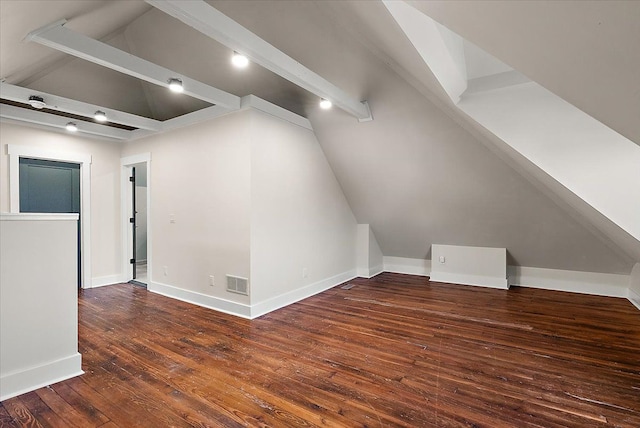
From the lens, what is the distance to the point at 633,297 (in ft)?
14.5

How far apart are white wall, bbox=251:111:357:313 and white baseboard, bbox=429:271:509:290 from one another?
5.56 ft

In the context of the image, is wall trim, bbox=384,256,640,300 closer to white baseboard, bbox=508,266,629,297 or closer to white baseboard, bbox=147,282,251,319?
white baseboard, bbox=508,266,629,297

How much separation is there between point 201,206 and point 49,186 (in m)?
2.80

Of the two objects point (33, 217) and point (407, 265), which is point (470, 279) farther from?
point (33, 217)

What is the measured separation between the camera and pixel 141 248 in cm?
720

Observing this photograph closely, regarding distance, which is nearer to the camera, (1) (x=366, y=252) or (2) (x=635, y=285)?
(2) (x=635, y=285)

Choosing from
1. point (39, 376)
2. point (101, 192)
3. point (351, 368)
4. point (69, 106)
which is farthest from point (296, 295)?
point (101, 192)

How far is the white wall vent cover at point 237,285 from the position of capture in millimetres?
3707

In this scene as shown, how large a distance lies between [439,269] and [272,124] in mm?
3772

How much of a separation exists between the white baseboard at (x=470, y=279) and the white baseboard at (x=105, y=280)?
5.37m

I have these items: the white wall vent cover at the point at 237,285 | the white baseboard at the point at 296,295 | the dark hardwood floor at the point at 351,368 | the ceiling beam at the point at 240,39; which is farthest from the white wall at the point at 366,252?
the ceiling beam at the point at 240,39

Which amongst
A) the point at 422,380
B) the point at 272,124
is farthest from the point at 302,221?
the point at 422,380

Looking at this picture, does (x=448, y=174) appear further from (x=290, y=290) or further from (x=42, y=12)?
(x=42, y=12)

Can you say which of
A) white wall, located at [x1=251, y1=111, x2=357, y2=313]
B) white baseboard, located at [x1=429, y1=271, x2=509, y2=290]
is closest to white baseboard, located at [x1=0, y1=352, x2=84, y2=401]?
white wall, located at [x1=251, y1=111, x2=357, y2=313]
